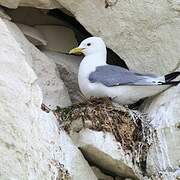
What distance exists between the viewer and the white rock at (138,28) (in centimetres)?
359

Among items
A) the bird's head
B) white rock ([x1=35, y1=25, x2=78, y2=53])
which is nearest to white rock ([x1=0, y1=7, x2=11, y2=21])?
white rock ([x1=35, y1=25, x2=78, y2=53])

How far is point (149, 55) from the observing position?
362cm

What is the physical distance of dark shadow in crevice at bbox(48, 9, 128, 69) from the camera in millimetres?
4016

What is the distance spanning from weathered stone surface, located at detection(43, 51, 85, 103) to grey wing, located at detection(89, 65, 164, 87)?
33 centimetres

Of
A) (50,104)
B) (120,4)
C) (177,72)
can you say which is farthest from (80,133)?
(120,4)

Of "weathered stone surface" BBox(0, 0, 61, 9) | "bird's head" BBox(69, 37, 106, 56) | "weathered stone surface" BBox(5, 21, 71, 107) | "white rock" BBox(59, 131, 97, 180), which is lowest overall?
"white rock" BBox(59, 131, 97, 180)

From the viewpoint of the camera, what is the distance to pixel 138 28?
12.0 ft

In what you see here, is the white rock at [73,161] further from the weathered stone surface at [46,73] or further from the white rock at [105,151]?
the weathered stone surface at [46,73]

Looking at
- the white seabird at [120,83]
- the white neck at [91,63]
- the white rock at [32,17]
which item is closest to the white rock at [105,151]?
the white seabird at [120,83]

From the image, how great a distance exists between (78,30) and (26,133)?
1.51 meters

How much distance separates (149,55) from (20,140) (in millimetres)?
1208

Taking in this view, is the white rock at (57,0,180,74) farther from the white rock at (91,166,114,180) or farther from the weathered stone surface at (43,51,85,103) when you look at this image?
the white rock at (91,166,114,180)

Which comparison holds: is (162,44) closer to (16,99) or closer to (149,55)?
(149,55)

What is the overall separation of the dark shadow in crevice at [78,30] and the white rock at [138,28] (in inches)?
→ 10.8
